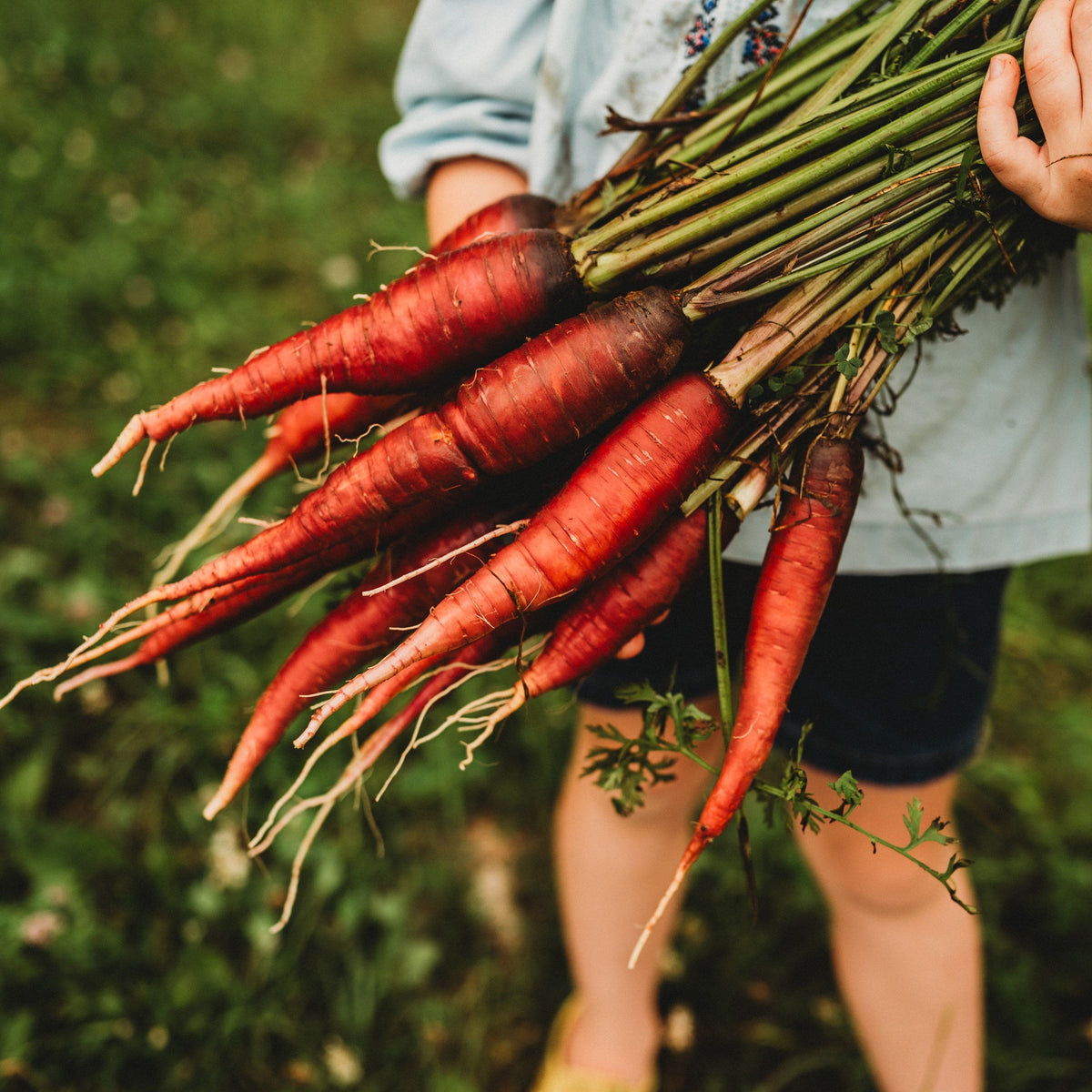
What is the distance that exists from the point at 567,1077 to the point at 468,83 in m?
1.83

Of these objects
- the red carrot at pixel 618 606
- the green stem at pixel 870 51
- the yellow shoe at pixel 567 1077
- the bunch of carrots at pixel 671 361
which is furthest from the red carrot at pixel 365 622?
the yellow shoe at pixel 567 1077

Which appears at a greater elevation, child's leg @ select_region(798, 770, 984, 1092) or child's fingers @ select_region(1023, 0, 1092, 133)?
child's fingers @ select_region(1023, 0, 1092, 133)

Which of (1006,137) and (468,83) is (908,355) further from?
(468,83)

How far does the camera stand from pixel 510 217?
3.51 ft

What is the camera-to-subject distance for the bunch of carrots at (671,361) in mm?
921

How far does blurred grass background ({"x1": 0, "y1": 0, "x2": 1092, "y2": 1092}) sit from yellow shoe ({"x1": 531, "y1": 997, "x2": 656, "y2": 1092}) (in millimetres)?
84

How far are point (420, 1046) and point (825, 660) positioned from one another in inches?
47.3

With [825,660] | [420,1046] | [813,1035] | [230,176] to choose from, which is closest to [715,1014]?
[813,1035]

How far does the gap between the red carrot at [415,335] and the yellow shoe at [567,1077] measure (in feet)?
4.56

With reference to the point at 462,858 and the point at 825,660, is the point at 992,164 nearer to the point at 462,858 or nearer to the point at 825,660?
the point at 825,660

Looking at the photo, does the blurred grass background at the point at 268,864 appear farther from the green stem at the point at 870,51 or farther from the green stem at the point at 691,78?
the green stem at the point at 870,51

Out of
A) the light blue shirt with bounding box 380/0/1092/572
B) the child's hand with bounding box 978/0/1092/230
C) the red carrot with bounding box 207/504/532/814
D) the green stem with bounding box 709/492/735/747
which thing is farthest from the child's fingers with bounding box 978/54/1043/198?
the red carrot with bounding box 207/504/532/814

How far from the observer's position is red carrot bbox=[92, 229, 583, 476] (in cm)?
99

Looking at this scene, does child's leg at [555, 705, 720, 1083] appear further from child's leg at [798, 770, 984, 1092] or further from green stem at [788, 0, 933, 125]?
green stem at [788, 0, 933, 125]
